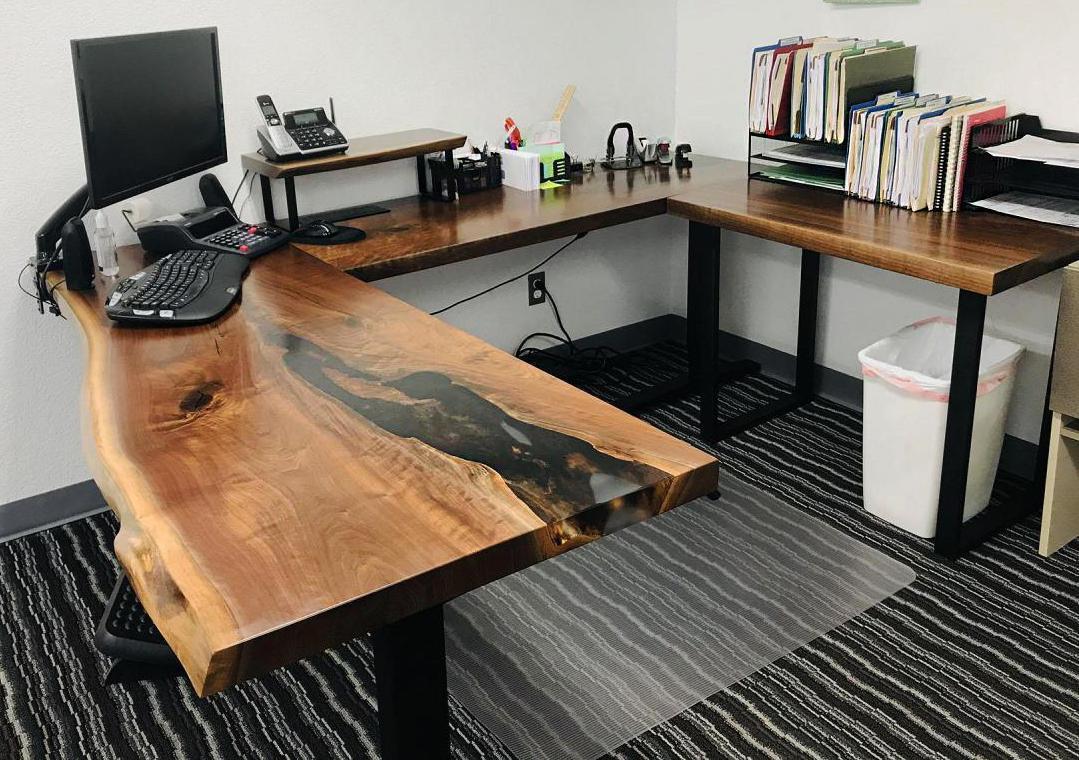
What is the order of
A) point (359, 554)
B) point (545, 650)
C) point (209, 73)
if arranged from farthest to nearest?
point (209, 73) → point (545, 650) → point (359, 554)

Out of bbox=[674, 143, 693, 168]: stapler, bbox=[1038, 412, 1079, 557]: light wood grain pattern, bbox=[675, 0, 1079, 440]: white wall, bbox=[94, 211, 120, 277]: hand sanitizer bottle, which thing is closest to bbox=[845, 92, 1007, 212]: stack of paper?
bbox=[675, 0, 1079, 440]: white wall

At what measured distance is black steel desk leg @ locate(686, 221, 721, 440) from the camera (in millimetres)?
2871

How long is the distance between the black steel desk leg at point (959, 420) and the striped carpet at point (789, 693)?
9 centimetres

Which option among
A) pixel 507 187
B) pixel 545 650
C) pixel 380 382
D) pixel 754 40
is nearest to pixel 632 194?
pixel 507 187

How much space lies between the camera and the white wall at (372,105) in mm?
2449

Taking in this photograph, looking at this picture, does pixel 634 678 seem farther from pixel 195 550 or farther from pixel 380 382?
pixel 195 550

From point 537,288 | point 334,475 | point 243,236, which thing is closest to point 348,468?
point 334,475

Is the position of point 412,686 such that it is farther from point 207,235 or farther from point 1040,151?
point 1040,151

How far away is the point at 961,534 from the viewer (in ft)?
8.05

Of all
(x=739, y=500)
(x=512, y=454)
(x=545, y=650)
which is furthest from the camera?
(x=739, y=500)

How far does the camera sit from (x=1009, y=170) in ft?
8.32

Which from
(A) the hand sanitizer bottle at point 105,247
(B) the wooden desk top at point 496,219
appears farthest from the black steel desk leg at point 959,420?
(A) the hand sanitizer bottle at point 105,247

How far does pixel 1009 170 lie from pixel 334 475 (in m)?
2.02

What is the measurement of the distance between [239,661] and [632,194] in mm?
2229
